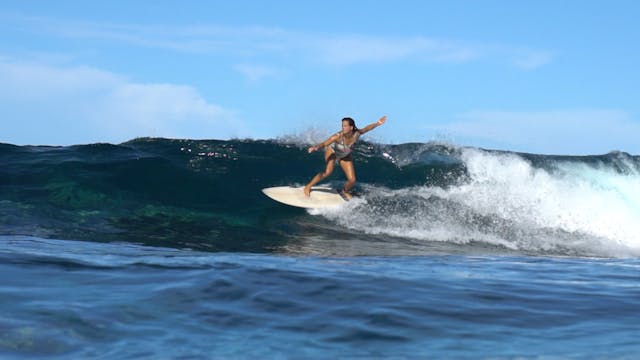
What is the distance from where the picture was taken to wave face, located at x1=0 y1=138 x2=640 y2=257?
13523 millimetres

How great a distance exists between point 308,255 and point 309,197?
5.46 metres

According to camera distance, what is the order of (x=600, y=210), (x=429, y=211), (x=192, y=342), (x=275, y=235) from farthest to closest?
(x=600, y=210)
(x=429, y=211)
(x=275, y=235)
(x=192, y=342)

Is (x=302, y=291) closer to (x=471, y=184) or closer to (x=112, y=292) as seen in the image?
(x=112, y=292)

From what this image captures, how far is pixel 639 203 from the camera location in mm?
20391

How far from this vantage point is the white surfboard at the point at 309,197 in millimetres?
15930

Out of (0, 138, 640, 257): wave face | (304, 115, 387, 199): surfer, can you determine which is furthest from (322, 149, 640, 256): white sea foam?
(304, 115, 387, 199): surfer

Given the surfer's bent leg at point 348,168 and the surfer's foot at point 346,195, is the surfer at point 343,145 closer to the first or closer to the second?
the surfer's bent leg at point 348,168

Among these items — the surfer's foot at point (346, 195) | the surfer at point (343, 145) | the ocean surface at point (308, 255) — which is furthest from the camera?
the surfer's foot at point (346, 195)

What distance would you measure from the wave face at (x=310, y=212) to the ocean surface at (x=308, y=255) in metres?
0.07

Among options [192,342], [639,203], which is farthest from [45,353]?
[639,203]

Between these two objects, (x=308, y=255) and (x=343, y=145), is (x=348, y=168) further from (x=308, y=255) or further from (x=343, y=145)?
(x=308, y=255)

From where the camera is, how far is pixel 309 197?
16.2 meters

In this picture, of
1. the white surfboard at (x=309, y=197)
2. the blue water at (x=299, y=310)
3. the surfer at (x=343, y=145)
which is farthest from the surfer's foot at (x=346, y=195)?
the blue water at (x=299, y=310)

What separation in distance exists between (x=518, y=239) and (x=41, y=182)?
11.2 m
